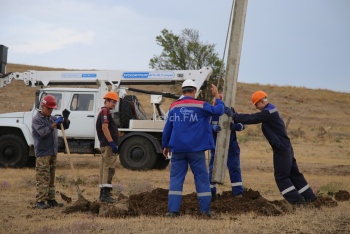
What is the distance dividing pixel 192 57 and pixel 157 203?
29298 mm

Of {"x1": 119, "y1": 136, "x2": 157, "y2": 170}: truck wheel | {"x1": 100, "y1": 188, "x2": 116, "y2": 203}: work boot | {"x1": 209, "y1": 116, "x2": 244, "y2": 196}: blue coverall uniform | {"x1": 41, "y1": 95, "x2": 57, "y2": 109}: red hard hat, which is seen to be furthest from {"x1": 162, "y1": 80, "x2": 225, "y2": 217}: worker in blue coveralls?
{"x1": 119, "y1": 136, "x2": 157, "y2": 170}: truck wheel

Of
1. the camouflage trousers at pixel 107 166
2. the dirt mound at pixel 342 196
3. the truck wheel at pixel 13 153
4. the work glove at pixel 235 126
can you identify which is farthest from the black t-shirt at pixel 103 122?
the truck wheel at pixel 13 153

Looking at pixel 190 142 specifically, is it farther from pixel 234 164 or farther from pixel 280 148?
pixel 234 164

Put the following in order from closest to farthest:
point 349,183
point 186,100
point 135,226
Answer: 1. point 135,226
2. point 186,100
3. point 349,183

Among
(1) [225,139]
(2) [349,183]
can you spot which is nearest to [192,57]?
(2) [349,183]

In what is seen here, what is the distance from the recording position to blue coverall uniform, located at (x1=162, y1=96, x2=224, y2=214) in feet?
28.9

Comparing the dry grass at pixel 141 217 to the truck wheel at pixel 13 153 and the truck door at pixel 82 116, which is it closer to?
the truck wheel at pixel 13 153

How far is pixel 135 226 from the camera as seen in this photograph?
316 inches

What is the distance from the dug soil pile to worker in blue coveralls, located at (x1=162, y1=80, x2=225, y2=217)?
15.6 inches

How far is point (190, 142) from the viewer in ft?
28.8

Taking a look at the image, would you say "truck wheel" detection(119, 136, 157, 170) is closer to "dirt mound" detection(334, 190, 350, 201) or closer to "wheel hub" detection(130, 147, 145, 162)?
"wheel hub" detection(130, 147, 145, 162)

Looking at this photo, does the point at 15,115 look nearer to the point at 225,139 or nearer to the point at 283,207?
the point at 225,139

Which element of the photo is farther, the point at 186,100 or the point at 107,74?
the point at 107,74

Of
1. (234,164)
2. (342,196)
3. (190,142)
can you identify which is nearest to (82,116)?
(234,164)
